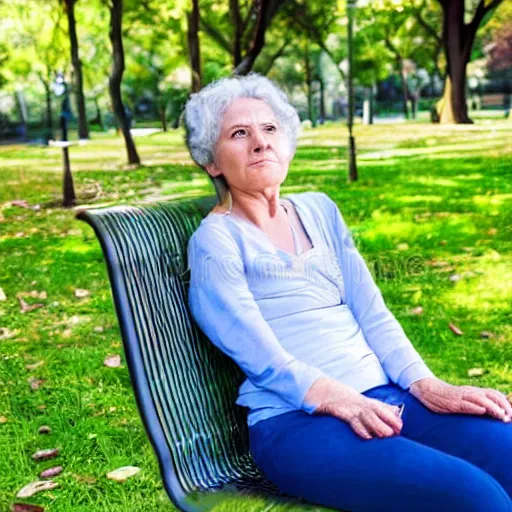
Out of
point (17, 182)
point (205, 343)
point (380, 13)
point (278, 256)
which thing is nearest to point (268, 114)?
point (278, 256)

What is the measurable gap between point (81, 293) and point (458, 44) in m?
6.72

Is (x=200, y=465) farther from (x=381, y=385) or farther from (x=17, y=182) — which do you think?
(x=17, y=182)

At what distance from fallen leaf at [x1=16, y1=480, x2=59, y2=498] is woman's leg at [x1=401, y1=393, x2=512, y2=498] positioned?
1631 millimetres

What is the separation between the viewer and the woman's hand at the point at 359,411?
195 centimetres

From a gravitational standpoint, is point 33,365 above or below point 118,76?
below

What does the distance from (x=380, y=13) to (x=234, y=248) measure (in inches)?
388

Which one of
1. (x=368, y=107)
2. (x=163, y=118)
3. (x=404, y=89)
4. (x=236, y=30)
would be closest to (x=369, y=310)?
(x=163, y=118)

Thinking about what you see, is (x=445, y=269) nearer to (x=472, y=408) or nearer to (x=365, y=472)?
(x=472, y=408)

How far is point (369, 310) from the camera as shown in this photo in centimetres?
238

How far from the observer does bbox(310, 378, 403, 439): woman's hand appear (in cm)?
195

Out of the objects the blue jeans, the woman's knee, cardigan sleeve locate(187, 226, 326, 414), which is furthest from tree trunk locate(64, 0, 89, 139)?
the woman's knee

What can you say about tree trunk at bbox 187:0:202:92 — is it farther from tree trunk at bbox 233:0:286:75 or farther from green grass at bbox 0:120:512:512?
green grass at bbox 0:120:512:512

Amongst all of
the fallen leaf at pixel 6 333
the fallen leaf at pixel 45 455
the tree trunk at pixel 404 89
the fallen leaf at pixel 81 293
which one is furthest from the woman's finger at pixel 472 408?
the tree trunk at pixel 404 89

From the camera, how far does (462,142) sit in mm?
10484
